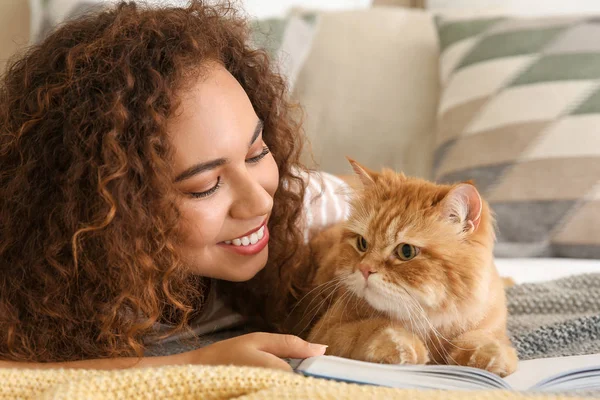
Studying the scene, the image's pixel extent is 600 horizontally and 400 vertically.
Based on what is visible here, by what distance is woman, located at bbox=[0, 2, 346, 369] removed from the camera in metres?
1.06

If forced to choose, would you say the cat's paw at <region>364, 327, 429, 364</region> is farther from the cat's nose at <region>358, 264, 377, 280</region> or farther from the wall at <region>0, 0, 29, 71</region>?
the wall at <region>0, 0, 29, 71</region>

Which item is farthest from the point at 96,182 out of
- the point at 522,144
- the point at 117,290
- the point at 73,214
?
the point at 522,144

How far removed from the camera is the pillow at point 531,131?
1765 millimetres

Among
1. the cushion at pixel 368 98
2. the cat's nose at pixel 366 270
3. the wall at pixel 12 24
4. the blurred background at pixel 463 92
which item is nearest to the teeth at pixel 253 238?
the cat's nose at pixel 366 270

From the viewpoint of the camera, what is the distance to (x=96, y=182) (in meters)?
1.05

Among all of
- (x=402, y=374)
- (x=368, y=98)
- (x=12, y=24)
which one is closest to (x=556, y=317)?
(x=402, y=374)

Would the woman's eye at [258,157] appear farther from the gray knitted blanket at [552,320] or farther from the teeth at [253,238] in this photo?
the gray knitted blanket at [552,320]

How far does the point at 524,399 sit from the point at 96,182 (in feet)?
2.45

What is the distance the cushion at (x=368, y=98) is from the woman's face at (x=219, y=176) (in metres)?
0.99

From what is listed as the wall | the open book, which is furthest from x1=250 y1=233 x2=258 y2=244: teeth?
the wall

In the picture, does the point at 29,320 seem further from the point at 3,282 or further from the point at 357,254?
the point at 357,254

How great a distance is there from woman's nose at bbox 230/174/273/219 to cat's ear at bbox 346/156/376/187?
187 mm

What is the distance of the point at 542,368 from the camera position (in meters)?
0.97

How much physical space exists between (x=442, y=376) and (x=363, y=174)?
457mm
